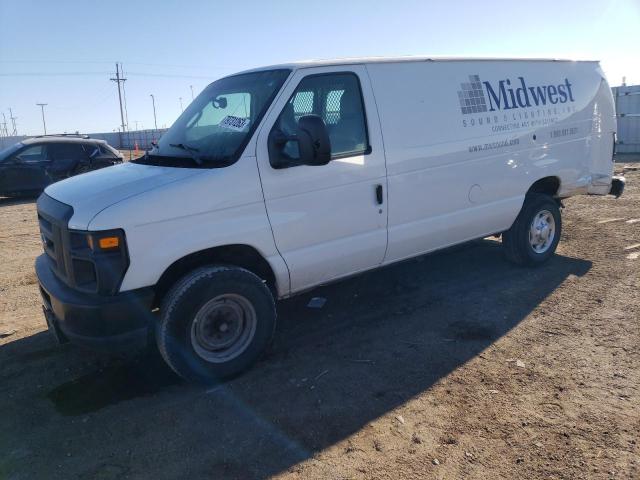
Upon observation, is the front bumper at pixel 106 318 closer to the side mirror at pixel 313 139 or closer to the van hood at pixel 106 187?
the van hood at pixel 106 187

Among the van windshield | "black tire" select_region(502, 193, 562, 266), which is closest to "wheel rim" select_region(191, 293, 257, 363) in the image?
the van windshield

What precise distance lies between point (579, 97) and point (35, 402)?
6.49 meters

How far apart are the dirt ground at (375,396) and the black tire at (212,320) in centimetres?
16

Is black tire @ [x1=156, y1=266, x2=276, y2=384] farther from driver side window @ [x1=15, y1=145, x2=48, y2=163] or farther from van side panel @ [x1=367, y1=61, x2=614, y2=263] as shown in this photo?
driver side window @ [x1=15, y1=145, x2=48, y2=163]

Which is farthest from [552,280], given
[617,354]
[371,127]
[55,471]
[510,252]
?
[55,471]

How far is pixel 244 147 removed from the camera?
152 inches

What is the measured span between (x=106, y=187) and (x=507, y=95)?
13.8ft

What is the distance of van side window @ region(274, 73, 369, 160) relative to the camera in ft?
13.6

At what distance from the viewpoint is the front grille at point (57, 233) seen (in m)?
3.55

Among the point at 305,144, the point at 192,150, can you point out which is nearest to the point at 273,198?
the point at 305,144

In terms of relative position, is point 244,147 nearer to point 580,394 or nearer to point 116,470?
point 116,470

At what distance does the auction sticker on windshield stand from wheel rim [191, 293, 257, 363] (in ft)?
4.30

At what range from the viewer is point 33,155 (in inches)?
542

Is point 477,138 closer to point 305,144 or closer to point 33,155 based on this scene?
point 305,144
